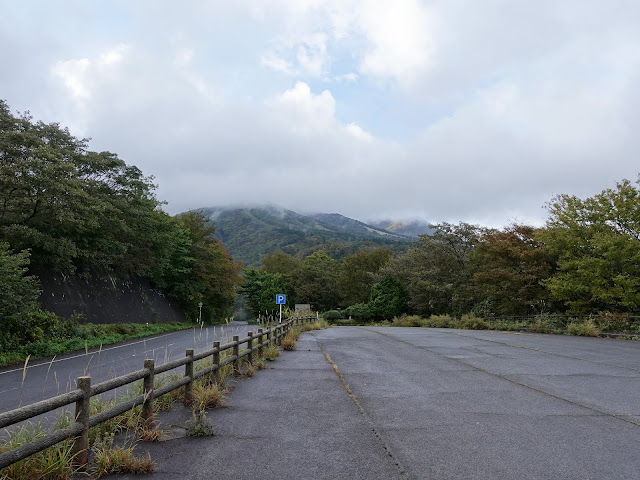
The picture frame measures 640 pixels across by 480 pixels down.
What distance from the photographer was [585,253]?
26.9 meters

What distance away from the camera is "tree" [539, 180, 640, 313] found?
23.1 metres

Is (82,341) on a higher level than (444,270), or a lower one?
lower

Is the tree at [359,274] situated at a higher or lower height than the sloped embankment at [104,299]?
higher

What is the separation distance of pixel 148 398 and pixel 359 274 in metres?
70.5

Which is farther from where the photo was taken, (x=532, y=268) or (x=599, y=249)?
(x=532, y=268)

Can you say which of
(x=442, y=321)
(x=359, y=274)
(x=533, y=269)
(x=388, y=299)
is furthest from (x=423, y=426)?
(x=359, y=274)

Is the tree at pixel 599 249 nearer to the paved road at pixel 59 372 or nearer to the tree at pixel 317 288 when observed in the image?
the paved road at pixel 59 372

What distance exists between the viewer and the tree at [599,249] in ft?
75.7

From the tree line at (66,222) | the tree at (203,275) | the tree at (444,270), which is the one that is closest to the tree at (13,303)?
the tree line at (66,222)

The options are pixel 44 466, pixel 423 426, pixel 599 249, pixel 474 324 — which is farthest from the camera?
pixel 474 324

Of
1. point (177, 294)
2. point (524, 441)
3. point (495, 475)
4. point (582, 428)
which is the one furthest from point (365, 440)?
point (177, 294)

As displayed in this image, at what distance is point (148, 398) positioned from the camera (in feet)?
18.2

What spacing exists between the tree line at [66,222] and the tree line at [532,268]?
1063 inches

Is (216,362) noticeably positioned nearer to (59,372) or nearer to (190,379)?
(190,379)
